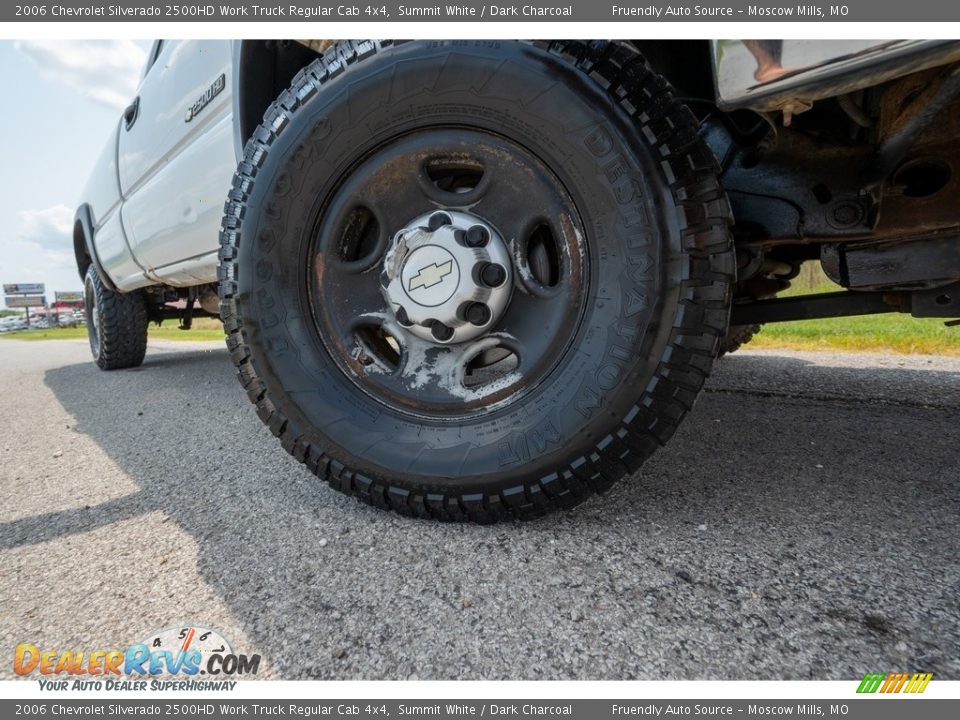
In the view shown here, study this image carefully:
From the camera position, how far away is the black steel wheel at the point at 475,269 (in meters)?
1.00

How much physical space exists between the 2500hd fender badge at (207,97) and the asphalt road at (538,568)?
4.18 feet

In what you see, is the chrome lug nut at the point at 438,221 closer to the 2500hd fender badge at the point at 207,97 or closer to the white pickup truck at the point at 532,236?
the white pickup truck at the point at 532,236

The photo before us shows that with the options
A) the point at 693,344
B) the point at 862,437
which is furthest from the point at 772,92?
the point at 862,437

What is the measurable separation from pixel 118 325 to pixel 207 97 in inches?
110

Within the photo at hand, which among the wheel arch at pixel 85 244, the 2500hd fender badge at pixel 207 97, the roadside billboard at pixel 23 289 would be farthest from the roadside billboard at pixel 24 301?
the 2500hd fender badge at pixel 207 97

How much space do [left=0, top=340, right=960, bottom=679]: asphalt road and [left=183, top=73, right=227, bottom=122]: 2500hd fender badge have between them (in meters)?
1.27

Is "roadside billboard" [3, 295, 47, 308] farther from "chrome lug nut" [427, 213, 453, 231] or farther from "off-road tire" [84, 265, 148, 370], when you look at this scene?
"chrome lug nut" [427, 213, 453, 231]

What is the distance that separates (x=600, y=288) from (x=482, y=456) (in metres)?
0.41

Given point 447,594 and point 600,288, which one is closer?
point 447,594

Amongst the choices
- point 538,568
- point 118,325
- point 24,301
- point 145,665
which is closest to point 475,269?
point 538,568

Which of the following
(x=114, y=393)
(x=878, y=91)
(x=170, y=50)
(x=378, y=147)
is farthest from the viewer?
(x=114, y=393)

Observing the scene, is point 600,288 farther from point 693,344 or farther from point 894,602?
point 894,602

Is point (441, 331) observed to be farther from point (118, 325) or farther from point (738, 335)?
point (118, 325)

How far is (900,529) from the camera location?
1.04 metres
